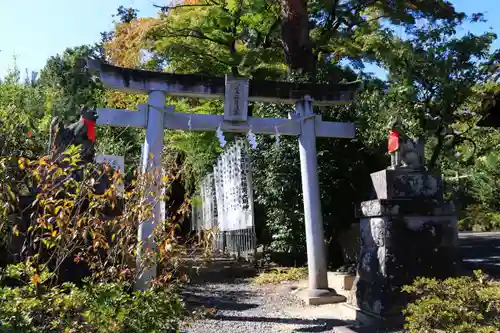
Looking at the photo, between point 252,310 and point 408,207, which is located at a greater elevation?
point 408,207

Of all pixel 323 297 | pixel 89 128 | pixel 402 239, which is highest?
pixel 89 128

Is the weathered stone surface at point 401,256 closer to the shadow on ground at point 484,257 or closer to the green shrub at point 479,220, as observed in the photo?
the shadow on ground at point 484,257

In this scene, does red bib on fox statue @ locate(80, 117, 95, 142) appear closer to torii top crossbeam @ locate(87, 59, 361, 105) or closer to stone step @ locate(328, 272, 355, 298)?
torii top crossbeam @ locate(87, 59, 361, 105)

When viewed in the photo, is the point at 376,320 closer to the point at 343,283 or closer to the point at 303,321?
the point at 303,321

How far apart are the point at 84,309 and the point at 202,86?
4.85 metres

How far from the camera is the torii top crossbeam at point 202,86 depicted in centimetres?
709

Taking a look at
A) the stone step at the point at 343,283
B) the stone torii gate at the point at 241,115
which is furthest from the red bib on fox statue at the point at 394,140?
the stone step at the point at 343,283

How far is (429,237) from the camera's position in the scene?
554cm

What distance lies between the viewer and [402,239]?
17.9ft

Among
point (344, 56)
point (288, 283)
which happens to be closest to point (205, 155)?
point (344, 56)

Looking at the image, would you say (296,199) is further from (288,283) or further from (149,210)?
(149,210)

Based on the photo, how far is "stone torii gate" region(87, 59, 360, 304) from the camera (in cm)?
707

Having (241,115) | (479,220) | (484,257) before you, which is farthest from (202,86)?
(479,220)

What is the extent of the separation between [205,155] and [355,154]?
21.0ft
